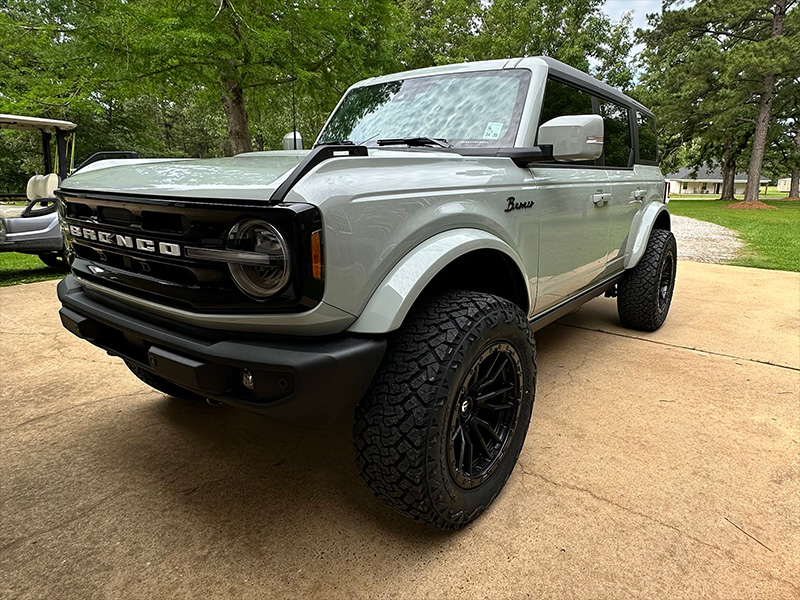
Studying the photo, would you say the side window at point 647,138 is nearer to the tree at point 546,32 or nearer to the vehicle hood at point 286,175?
the vehicle hood at point 286,175

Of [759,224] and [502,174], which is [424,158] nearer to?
[502,174]

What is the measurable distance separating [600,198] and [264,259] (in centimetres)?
225

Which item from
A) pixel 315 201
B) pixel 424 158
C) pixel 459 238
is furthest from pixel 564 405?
pixel 315 201

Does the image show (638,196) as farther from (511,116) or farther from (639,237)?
(511,116)

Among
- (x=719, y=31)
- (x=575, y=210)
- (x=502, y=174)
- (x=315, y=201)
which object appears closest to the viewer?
(x=315, y=201)

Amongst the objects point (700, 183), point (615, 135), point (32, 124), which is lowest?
point (615, 135)

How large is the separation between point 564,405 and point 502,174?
138 cm

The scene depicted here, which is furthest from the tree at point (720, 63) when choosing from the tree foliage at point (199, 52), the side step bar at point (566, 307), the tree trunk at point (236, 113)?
the side step bar at point (566, 307)

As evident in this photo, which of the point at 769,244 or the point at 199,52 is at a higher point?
the point at 199,52

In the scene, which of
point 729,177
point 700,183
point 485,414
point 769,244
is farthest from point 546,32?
point 700,183

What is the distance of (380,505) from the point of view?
1.86 m

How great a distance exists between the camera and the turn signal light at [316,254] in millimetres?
1271

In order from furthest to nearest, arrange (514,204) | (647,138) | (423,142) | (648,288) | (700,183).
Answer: (700,183) → (647,138) → (648,288) → (423,142) → (514,204)

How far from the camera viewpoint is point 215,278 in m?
1.36
